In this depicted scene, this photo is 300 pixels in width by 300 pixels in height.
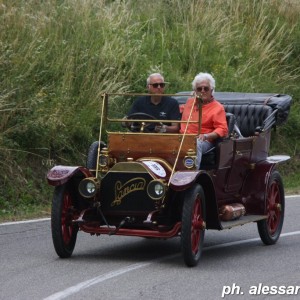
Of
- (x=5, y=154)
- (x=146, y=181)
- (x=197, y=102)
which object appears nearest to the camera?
(x=146, y=181)

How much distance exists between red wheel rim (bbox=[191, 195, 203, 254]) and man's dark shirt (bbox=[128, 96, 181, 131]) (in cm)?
151

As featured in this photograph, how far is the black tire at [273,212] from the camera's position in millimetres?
11602

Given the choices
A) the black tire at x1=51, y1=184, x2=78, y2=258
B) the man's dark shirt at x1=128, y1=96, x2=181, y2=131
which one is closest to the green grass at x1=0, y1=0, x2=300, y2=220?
the man's dark shirt at x1=128, y1=96, x2=181, y2=131

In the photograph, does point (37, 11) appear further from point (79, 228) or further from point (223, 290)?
point (223, 290)

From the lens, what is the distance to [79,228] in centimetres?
1030

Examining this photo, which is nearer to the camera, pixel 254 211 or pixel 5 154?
pixel 254 211

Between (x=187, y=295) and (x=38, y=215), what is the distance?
562 cm

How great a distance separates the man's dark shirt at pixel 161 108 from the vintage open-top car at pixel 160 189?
30 cm

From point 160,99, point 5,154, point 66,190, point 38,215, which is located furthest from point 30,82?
point 66,190

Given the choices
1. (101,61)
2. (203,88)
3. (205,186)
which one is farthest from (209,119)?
(101,61)

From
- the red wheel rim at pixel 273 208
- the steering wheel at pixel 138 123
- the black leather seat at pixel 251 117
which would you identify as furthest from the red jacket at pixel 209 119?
the black leather seat at pixel 251 117

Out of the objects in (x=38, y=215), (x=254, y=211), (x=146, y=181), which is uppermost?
(x=146, y=181)

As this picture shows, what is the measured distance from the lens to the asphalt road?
861 centimetres

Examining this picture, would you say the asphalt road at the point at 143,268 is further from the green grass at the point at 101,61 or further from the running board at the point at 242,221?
the green grass at the point at 101,61
